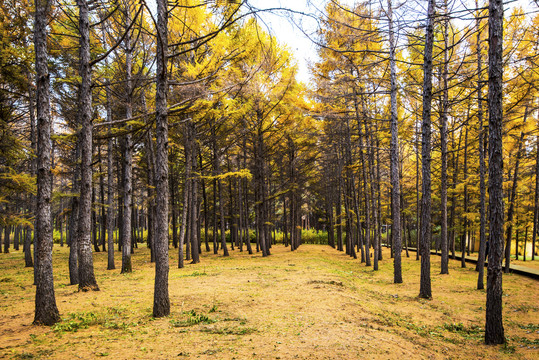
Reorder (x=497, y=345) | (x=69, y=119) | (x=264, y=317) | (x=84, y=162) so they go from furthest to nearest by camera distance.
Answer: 1. (x=69, y=119)
2. (x=84, y=162)
3. (x=264, y=317)
4. (x=497, y=345)

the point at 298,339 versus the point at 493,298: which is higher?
the point at 493,298

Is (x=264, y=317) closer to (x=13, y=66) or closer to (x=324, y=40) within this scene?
(x=324, y=40)

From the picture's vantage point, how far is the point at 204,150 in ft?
65.1

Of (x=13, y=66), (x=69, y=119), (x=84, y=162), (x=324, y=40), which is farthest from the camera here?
(x=69, y=119)

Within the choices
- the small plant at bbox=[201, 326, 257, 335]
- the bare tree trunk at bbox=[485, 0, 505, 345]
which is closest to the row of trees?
the bare tree trunk at bbox=[485, 0, 505, 345]

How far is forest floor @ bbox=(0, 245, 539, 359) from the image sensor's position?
4.12m

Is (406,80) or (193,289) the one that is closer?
(193,289)

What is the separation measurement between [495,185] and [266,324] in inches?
178

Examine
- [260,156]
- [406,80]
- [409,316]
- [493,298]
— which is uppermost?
[406,80]

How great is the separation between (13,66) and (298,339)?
11.5m

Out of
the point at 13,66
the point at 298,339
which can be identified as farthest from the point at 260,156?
the point at 298,339

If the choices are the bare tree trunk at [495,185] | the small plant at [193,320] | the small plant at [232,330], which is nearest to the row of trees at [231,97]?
the bare tree trunk at [495,185]

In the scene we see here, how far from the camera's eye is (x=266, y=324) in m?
5.27

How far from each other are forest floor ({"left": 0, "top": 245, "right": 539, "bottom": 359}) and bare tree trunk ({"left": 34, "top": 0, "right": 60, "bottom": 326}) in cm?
37
